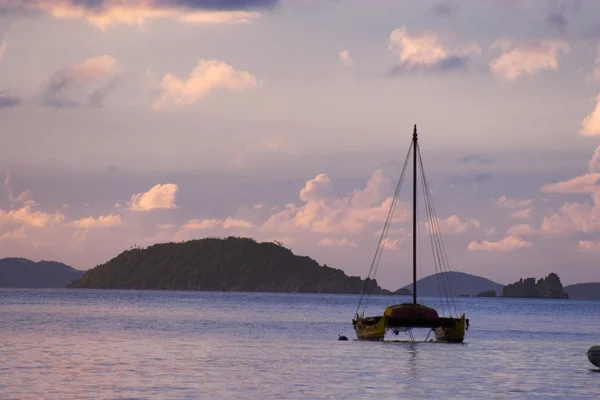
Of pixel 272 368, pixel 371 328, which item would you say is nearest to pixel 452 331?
pixel 371 328

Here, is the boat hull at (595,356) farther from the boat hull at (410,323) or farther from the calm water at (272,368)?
the boat hull at (410,323)

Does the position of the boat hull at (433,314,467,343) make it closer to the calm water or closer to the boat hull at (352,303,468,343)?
the boat hull at (352,303,468,343)

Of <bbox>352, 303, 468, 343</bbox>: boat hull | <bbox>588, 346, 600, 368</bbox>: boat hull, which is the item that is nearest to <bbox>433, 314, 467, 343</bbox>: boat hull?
<bbox>352, 303, 468, 343</bbox>: boat hull

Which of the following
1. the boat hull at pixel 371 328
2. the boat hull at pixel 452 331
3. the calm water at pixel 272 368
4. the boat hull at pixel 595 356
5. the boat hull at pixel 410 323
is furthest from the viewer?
the boat hull at pixel 371 328

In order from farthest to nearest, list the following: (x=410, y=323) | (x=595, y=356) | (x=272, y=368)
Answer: (x=410, y=323)
(x=595, y=356)
(x=272, y=368)

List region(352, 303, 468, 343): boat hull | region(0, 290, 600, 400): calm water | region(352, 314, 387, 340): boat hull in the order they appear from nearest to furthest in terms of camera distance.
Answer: region(0, 290, 600, 400): calm water < region(352, 303, 468, 343): boat hull < region(352, 314, 387, 340): boat hull

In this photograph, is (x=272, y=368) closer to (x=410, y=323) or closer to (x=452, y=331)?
(x=410, y=323)

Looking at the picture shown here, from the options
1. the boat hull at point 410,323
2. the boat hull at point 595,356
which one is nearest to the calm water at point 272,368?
the boat hull at point 595,356

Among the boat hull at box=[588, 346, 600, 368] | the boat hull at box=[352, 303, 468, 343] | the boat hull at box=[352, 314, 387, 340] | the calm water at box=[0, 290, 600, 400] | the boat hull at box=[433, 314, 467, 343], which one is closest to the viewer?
the calm water at box=[0, 290, 600, 400]

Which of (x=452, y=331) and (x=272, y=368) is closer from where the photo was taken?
(x=272, y=368)

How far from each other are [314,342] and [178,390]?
42.2 meters

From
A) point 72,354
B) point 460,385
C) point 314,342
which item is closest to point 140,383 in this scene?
point 460,385

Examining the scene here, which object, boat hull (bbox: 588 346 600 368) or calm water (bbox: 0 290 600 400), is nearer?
calm water (bbox: 0 290 600 400)

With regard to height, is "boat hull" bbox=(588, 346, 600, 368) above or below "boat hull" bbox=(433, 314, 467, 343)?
below
